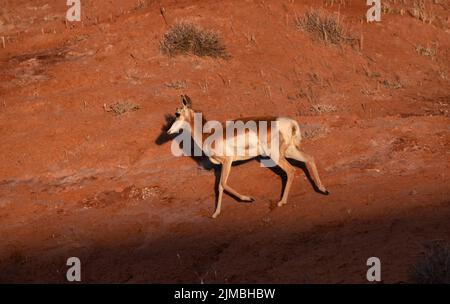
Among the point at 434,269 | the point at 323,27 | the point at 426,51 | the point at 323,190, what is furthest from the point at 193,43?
the point at 434,269

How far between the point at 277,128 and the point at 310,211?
1.84m

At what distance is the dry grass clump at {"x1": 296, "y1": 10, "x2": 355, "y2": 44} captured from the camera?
68.7ft

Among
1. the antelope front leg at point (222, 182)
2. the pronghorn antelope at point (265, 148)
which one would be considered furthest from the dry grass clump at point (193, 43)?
the antelope front leg at point (222, 182)

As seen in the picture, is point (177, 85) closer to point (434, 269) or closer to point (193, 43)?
point (193, 43)

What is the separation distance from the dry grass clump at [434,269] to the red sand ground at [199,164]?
0.26m

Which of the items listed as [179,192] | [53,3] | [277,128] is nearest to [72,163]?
[179,192]

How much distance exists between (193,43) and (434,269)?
1325 cm

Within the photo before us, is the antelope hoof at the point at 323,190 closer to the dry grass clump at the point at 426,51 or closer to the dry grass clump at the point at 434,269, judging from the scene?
the dry grass clump at the point at 434,269

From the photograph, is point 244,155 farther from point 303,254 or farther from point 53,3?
point 53,3

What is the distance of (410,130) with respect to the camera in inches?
569

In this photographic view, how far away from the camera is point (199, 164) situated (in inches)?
574

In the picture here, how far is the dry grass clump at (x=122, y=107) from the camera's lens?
17188mm
